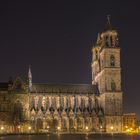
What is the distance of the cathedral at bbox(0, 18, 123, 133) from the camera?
136000mm

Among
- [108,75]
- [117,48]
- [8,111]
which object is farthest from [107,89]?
[8,111]

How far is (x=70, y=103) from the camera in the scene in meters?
146

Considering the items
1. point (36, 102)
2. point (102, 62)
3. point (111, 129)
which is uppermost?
point (102, 62)

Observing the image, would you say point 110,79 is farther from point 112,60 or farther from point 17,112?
point 17,112

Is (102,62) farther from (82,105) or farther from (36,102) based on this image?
(36,102)

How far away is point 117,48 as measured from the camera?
14625 cm

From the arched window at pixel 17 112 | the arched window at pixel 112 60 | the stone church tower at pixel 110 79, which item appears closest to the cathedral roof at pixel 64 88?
the stone church tower at pixel 110 79

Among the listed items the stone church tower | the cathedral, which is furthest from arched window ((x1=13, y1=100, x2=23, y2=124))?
the stone church tower

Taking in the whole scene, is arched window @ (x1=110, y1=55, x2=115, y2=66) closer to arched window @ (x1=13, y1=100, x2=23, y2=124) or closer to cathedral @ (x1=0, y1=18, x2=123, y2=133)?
cathedral @ (x1=0, y1=18, x2=123, y2=133)

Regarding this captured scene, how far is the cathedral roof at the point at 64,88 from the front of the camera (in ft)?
473

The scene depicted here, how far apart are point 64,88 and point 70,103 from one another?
5.41 meters

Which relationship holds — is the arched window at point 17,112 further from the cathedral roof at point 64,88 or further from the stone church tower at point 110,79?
the stone church tower at point 110,79

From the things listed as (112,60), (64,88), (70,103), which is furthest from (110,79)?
(64,88)

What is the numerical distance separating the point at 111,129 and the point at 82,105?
13407 mm
